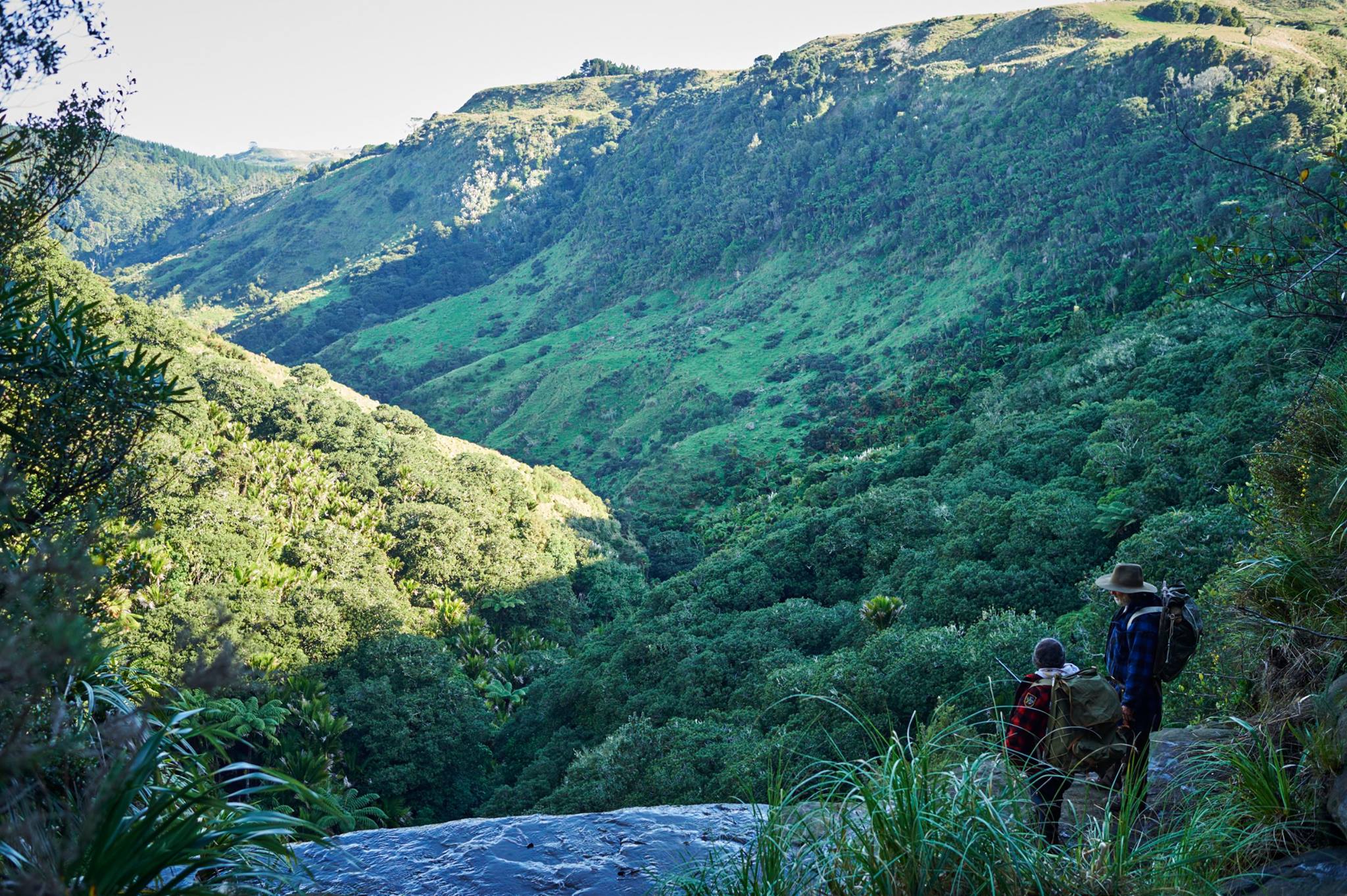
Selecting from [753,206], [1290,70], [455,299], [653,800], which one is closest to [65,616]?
[653,800]

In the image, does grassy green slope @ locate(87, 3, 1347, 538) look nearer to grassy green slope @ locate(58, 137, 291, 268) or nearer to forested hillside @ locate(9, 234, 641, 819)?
forested hillside @ locate(9, 234, 641, 819)

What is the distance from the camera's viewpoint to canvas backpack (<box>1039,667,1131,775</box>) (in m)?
3.91

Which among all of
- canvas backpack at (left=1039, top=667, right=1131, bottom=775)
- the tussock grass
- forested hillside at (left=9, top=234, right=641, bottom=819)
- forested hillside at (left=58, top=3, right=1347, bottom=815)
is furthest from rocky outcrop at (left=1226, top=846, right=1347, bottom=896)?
forested hillside at (left=9, top=234, right=641, bottom=819)

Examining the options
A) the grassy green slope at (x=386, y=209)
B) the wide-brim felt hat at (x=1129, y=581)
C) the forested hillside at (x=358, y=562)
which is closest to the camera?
the wide-brim felt hat at (x=1129, y=581)

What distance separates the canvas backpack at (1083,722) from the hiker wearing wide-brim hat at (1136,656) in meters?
0.09

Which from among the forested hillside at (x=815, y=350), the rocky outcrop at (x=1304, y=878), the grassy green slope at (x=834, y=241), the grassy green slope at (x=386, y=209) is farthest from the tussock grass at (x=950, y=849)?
the grassy green slope at (x=386, y=209)

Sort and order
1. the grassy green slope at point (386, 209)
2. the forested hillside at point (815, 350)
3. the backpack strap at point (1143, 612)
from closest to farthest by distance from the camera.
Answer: the backpack strap at point (1143, 612) < the forested hillside at point (815, 350) < the grassy green slope at point (386, 209)

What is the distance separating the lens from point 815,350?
180 ft

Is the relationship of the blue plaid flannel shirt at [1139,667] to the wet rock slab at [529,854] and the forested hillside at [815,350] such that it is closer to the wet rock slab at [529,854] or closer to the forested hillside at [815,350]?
the forested hillside at [815,350]

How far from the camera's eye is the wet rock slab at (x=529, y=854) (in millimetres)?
4105

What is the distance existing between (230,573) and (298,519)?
4.23 meters

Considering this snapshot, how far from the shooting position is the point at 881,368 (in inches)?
1882

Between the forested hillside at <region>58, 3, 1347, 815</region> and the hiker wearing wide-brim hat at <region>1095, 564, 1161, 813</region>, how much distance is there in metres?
1.28

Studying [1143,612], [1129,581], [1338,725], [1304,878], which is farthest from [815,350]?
[1304,878]
